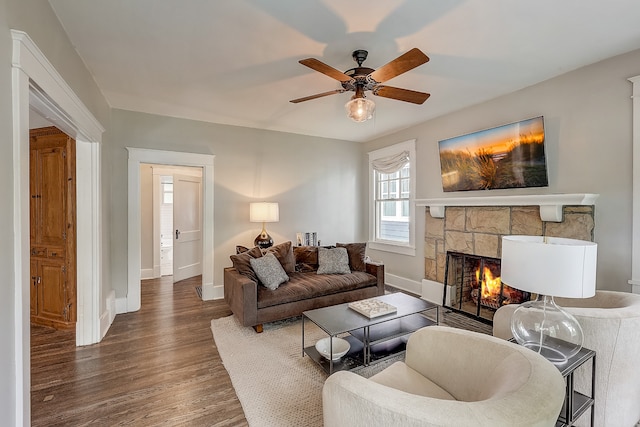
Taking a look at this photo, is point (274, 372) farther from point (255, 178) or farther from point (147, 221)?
point (147, 221)

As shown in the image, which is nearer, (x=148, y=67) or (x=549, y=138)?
(x=148, y=67)

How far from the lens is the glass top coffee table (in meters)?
2.35

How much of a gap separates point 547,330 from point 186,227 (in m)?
5.55

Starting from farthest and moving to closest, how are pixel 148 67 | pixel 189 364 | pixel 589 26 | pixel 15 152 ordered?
pixel 148 67 → pixel 189 364 → pixel 589 26 → pixel 15 152

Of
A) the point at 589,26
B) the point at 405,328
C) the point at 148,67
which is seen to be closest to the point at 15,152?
the point at 148,67

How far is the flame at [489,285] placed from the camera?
11.6 feet

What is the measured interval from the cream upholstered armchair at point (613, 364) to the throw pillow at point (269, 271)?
102 inches

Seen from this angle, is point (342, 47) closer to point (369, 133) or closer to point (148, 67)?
point (148, 67)

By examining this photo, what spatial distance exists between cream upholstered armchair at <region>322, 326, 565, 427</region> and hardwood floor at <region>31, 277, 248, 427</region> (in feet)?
3.58

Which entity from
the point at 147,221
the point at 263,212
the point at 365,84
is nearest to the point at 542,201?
the point at 365,84

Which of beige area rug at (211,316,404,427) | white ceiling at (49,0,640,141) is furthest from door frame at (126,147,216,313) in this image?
beige area rug at (211,316,404,427)

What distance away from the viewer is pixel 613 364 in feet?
5.41

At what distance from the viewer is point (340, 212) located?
5461mm

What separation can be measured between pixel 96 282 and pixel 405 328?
10.1ft
